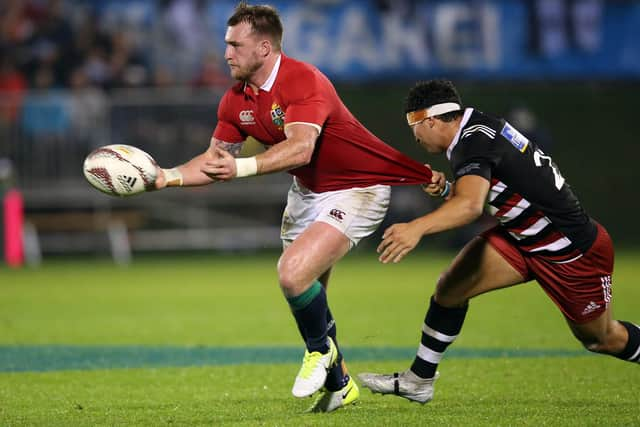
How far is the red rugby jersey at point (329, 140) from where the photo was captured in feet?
21.7

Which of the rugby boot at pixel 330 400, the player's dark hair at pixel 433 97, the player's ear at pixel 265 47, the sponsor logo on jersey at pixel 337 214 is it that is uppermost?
the player's ear at pixel 265 47

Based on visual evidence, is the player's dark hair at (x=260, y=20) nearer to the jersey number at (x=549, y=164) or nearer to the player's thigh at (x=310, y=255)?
the player's thigh at (x=310, y=255)

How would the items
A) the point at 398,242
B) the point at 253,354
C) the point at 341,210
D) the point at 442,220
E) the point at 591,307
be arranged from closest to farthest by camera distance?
the point at 398,242 < the point at 442,220 < the point at 591,307 < the point at 341,210 < the point at 253,354

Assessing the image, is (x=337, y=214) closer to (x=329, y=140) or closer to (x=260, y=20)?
(x=329, y=140)

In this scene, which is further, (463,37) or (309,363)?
(463,37)

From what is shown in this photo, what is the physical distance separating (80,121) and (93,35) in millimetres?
2182

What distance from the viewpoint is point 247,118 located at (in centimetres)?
687

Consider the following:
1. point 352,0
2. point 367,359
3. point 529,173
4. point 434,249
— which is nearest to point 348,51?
point 352,0

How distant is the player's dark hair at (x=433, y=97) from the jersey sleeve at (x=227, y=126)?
1.22 m

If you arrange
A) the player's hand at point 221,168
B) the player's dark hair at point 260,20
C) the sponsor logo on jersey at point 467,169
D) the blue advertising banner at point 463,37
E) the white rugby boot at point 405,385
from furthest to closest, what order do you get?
1. the blue advertising banner at point 463,37
2. the white rugby boot at point 405,385
3. the player's dark hair at point 260,20
4. the sponsor logo on jersey at point 467,169
5. the player's hand at point 221,168

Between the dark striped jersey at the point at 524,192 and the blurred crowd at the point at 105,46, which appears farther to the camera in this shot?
the blurred crowd at the point at 105,46

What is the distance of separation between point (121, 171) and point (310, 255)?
123 centimetres

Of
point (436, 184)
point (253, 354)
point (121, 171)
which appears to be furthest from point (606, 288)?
point (253, 354)

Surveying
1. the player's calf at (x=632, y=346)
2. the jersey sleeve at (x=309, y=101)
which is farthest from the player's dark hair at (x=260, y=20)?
the player's calf at (x=632, y=346)
